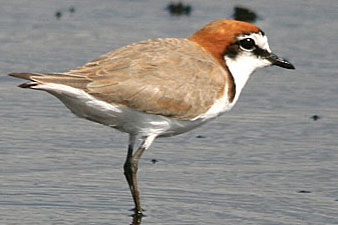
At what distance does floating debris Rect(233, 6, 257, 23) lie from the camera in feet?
36.3

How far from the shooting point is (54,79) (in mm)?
6207

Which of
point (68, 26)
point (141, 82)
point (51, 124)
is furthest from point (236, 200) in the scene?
point (68, 26)

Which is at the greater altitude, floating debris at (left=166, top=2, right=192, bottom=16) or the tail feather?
the tail feather

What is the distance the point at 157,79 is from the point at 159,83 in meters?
0.03

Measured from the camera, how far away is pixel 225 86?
259 inches

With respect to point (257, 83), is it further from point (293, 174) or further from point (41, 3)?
point (41, 3)

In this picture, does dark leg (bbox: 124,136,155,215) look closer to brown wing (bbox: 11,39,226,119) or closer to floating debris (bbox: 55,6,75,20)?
brown wing (bbox: 11,39,226,119)

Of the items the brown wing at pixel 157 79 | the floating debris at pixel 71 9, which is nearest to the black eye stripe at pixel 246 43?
the brown wing at pixel 157 79

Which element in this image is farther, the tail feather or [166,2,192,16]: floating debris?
[166,2,192,16]: floating debris

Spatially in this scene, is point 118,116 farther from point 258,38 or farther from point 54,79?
point 258,38

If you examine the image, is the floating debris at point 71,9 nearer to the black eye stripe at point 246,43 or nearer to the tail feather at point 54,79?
the black eye stripe at point 246,43

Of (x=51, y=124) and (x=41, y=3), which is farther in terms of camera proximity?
(x=41, y=3)

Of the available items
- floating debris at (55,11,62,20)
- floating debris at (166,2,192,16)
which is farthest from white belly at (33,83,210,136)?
floating debris at (166,2,192,16)

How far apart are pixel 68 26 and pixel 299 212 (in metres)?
4.75
